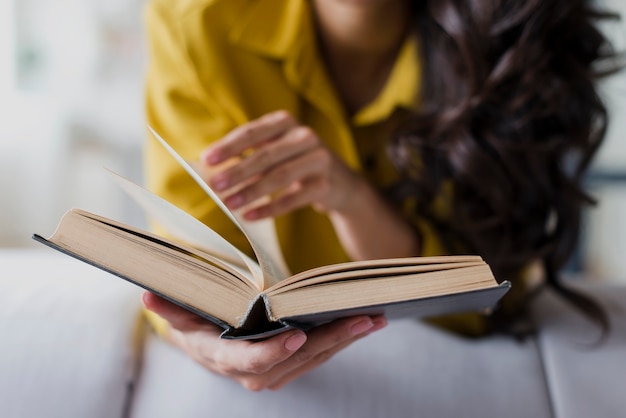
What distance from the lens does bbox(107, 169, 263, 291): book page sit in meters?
0.49

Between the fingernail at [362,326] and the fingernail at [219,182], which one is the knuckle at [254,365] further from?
the fingernail at [219,182]

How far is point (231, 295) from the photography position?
1.45 feet

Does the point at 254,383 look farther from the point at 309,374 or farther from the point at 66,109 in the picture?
the point at 66,109

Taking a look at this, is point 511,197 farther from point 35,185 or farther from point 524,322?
point 35,185

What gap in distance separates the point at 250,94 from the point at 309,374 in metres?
0.43

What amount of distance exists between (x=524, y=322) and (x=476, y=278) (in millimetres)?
505

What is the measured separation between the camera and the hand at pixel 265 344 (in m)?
0.45

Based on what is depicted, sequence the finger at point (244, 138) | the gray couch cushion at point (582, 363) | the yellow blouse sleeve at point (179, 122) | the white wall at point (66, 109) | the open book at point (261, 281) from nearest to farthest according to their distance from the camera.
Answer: the open book at point (261, 281), the finger at point (244, 138), the gray couch cushion at point (582, 363), the yellow blouse sleeve at point (179, 122), the white wall at point (66, 109)

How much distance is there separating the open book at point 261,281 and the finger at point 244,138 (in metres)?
0.20

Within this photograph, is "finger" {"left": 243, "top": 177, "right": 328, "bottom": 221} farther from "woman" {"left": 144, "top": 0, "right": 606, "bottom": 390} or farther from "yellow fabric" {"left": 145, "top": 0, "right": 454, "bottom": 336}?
"yellow fabric" {"left": 145, "top": 0, "right": 454, "bottom": 336}

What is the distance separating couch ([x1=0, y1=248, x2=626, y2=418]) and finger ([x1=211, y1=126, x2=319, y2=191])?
9.9 inches

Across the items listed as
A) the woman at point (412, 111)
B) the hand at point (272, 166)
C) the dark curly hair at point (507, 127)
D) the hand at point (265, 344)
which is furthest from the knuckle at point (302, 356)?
the dark curly hair at point (507, 127)

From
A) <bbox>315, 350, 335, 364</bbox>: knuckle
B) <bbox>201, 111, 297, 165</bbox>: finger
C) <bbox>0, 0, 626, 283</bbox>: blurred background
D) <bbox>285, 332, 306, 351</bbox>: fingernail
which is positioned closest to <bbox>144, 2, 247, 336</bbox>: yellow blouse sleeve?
<bbox>201, 111, 297, 165</bbox>: finger

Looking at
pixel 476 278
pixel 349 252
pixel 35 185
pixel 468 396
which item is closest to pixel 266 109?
pixel 349 252
